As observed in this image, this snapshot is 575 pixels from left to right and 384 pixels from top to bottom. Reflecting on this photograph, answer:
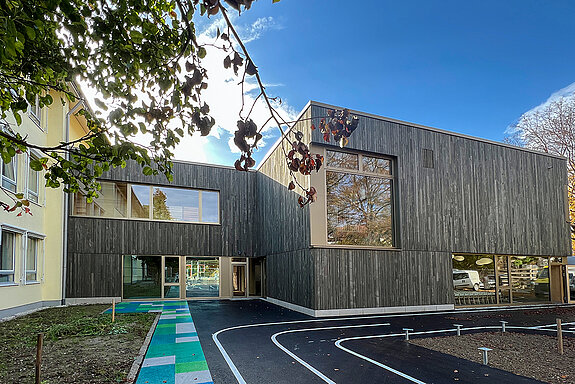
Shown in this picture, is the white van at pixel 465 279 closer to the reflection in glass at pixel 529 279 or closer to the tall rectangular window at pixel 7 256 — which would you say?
the reflection in glass at pixel 529 279

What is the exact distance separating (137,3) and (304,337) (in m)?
6.49

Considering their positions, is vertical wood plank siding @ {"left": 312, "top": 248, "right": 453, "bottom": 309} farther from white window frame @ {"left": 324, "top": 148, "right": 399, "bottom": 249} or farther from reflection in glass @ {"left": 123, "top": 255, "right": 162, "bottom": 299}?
reflection in glass @ {"left": 123, "top": 255, "right": 162, "bottom": 299}

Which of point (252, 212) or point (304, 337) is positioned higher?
point (252, 212)

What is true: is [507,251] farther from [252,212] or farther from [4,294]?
[4,294]

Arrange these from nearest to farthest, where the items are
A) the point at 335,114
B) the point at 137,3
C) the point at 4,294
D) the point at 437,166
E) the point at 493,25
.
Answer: the point at 335,114 → the point at 137,3 → the point at 4,294 → the point at 437,166 → the point at 493,25

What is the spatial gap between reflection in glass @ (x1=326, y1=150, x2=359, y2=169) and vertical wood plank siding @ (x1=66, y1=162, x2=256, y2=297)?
6.30 metres

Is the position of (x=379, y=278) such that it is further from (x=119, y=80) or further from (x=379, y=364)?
(x=119, y=80)

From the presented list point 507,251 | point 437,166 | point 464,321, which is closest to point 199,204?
point 437,166

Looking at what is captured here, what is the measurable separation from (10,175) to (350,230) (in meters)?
9.27

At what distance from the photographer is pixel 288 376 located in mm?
4984

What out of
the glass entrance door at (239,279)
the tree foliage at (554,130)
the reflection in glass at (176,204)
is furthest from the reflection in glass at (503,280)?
A: the reflection in glass at (176,204)

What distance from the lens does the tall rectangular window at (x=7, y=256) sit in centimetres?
963

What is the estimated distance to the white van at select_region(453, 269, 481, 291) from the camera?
12.7 metres

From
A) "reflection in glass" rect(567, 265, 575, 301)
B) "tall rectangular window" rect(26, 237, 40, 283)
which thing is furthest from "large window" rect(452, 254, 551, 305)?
"tall rectangular window" rect(26, 237, 40, 283)
